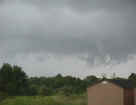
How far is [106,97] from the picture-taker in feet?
162

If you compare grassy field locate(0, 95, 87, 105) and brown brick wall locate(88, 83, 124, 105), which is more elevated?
brown brick wall locate(88, 83, 124, 105)

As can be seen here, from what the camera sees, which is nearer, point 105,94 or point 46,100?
point 105,94

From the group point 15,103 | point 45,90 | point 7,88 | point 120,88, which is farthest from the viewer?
point 45,90

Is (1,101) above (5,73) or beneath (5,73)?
beneath

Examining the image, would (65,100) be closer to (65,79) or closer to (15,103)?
(15,103)

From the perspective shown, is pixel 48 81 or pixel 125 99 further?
pixel 48 81

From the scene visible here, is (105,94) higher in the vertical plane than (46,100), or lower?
higher

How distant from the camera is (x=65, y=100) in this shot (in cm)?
5572

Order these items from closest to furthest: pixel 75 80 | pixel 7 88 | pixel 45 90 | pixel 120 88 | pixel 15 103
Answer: pixel 120 88, pixel 15 103, pixel 7 88, pixel 45 90, pixel 75 80

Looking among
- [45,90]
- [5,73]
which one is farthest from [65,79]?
[5,73]

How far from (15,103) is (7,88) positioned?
12.4 metres

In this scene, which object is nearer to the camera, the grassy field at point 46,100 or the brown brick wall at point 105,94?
the brown brick wall at point 105,94

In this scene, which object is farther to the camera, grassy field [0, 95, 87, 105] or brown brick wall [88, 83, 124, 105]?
grassy field [0, 95, 87, 105]

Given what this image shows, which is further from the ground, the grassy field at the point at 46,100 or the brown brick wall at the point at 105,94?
the brown brick wall at the point at 105,94
